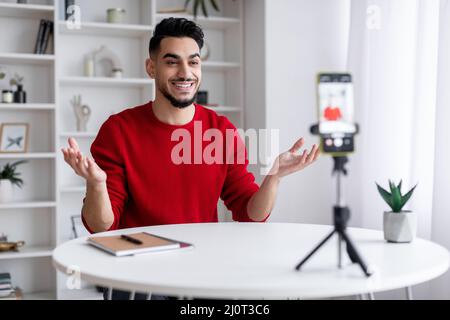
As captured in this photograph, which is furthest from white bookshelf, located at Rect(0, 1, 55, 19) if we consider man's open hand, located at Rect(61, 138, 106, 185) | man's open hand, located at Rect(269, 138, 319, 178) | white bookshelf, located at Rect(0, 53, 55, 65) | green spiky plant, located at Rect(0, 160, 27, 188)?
man's open hand, located at Rect(269, 138, 319, 178)

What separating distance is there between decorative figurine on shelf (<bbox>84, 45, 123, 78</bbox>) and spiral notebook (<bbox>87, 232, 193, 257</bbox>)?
2.47 meters

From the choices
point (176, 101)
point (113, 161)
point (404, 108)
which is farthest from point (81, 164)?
point (404, 108)

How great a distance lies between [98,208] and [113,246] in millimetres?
412

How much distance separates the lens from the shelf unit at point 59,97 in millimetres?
3549

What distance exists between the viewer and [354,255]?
1.12 m

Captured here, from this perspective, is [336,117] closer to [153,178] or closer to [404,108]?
[153,178]

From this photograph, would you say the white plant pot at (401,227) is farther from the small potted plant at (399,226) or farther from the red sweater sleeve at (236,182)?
the red sweater sleeve at (236,182)

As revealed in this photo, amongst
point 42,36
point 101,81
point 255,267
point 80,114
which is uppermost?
point 42,36

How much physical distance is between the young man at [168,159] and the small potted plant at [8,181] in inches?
66.2

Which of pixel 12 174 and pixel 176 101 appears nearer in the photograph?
pixel 176 101

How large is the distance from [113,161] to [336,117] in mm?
1111

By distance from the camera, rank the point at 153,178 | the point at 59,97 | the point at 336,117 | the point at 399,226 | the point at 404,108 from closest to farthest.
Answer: the point at 336,117
the point at 399,226
the point at 153,178
the point at 404,108
the point at 59,97

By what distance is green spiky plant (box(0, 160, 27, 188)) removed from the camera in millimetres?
3537

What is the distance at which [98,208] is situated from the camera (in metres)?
1.71
